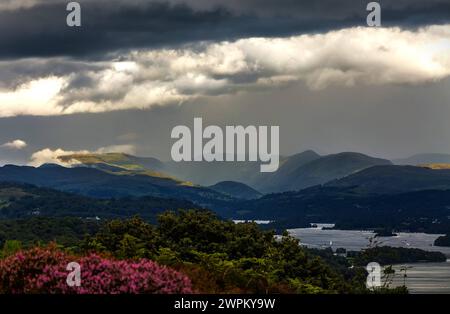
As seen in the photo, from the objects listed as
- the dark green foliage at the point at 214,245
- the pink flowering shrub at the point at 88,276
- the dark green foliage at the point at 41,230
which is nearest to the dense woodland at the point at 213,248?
the dark green foliage at the point at 214,245

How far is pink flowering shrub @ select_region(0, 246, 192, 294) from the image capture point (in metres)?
18.7

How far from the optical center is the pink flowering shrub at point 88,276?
18672 millimetres

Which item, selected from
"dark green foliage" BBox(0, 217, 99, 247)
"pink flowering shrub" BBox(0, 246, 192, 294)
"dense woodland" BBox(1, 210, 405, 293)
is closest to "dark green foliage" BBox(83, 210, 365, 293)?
"dense woodland" BBox(1, 210, 405, 293)

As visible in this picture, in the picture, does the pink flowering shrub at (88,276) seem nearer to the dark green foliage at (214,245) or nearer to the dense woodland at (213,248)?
the dense woodland at (213,248)

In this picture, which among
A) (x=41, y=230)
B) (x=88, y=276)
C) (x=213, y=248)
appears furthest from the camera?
(x=41, y=230)

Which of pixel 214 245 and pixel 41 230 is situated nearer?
pixel 214 245

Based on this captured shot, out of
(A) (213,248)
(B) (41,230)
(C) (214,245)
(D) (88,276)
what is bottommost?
(B) (41,230)

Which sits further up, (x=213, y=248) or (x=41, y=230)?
(x=213, y=248)

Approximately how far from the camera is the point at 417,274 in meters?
183

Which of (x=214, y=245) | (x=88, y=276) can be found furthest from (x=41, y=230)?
(x=88, y=276)

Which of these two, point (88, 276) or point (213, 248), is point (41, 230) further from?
point (88, 276)

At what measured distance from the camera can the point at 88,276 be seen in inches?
751
